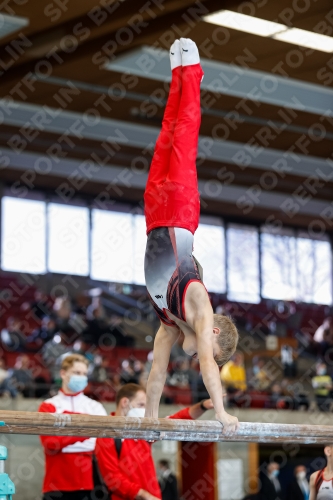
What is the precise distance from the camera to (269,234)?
66.5ft

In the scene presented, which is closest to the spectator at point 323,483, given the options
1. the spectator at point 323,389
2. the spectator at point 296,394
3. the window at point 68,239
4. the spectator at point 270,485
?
the spectator at point 270,485

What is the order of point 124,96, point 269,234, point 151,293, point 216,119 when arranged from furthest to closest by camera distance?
point 269,234 < point 216,119 < point 124,96 < point 151,293

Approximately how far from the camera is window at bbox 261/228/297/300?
66.0 ft

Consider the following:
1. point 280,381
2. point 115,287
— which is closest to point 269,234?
point 115,287

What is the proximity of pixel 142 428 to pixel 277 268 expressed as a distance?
648 inches

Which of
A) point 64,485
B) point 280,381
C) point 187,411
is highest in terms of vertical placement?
point 280,381

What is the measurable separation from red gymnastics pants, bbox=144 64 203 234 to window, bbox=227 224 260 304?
1482 centimetres

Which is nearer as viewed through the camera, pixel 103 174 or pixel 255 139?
pixel 255 139

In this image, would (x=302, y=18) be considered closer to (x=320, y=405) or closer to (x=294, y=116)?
(x=294, y=116)

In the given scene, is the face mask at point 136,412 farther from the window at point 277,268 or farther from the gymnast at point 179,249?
the window at point 277,268

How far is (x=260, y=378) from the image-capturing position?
1399 centimetres

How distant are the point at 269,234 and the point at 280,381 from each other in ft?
20.6

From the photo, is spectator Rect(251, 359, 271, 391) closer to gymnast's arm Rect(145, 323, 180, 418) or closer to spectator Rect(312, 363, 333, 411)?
spectator Rect(312, 363, 333, 411)

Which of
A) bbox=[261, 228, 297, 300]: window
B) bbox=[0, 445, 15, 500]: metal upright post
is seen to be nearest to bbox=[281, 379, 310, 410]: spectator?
bbox=[261, 228, 297, 300]: window
